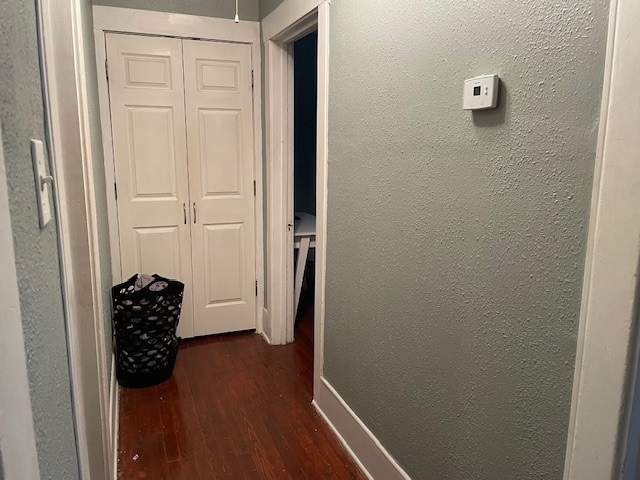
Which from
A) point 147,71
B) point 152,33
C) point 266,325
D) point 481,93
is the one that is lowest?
point 266,325

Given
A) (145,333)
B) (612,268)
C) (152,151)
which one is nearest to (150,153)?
(152,151)

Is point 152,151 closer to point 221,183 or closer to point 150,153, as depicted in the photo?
point 150,153

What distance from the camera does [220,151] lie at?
3.15 metres

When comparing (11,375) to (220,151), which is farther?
(220,151)

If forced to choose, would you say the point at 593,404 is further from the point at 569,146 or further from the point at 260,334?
the point at 260,334

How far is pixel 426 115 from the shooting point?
1.51 metres

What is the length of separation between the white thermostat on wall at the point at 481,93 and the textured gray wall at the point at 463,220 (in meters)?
0.03

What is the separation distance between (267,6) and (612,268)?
102 inches

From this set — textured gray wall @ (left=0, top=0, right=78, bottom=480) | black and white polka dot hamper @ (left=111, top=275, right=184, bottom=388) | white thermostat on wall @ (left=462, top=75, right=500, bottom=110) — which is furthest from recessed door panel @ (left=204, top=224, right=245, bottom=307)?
textured gray wall @ (left=0, top=0, right=78, bottom=480)

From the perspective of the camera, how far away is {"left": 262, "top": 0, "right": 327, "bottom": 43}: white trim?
2.31 meters

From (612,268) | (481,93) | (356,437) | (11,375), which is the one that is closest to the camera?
(11,375)

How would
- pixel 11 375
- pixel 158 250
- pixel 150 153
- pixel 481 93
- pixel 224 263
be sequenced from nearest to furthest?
1. pixel 11 375
2. pixel 481 93
3. pixel 150 153
4. pixel 158 250
5. pixel 224 263

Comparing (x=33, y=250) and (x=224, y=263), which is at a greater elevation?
(x=33, y=250)

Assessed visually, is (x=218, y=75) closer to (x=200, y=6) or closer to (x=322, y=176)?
(x=200, y=6)
